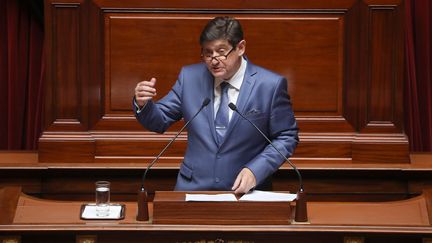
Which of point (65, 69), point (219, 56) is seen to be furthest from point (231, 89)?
point (65, 69)

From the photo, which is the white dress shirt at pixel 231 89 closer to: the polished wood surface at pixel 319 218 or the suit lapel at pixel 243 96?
the suit lapel at pixel 243 96

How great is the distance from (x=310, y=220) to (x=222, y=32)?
2.36ft

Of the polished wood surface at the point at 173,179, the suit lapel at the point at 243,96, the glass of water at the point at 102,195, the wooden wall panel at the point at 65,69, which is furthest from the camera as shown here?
the wooden wall panel at the point at 65,69

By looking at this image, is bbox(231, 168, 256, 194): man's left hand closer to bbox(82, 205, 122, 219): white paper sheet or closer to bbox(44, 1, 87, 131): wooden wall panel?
bbox(82, 205, 122, 219): white paper sheet

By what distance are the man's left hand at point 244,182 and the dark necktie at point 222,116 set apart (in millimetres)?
234

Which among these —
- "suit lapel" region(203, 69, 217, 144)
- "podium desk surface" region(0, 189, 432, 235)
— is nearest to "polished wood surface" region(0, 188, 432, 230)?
"podium desk surface" region(0, 189, 432, 235)

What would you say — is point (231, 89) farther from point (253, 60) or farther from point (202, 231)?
point (253, 60)

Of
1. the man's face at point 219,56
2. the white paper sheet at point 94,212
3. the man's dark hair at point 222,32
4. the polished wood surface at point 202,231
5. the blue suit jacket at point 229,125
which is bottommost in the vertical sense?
the polished wood surface at point 202,231

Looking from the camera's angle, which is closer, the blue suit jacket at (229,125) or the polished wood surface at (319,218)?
the polished wood surface at (319,218)

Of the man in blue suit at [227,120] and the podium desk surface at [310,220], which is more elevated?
the man in blue suit at [227,120]

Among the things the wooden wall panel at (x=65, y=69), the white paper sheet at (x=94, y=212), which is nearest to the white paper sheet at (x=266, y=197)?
the white paper sheet at (x=94, y=212)

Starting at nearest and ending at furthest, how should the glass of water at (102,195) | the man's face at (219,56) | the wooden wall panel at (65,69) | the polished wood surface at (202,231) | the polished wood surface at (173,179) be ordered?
the polished wood surface at (202,231) → the glass of water at (102,195) → the man's face at (219,56) → the polished wood surface at (173,179) → the wooden wall panel at (65,69)

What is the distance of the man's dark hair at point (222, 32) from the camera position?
125 inches

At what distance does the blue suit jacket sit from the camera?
131 inches
